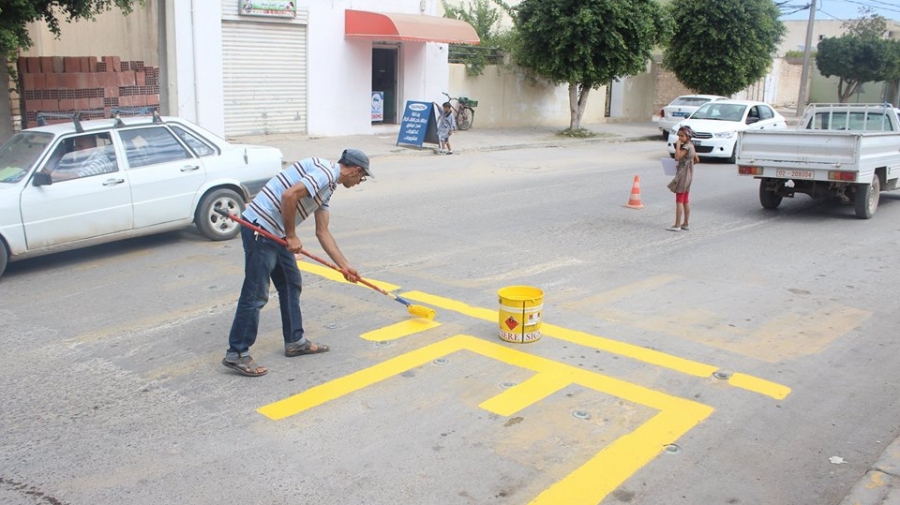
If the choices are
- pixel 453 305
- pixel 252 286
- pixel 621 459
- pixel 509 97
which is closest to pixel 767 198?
pixel 453 305

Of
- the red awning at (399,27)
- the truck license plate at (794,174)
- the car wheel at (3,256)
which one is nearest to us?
the car wheel at (3,256)

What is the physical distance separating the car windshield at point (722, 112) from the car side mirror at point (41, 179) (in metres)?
17.8

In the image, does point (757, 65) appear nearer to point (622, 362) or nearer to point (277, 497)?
point (622, 362)

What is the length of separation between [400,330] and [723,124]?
16.8 metres

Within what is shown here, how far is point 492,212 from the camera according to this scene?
12.3 meters

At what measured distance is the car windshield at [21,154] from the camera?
27.2 feet

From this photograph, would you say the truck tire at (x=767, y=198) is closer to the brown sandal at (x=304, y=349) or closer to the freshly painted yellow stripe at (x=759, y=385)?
the freshly painted yellow stripe at (x=759, y=385)

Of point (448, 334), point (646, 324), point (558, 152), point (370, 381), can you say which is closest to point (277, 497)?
point (370, 381)

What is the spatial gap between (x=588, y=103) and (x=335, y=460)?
29.7 meters

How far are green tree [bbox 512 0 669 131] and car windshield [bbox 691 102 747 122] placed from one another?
3.59 meters

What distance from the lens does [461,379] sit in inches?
224

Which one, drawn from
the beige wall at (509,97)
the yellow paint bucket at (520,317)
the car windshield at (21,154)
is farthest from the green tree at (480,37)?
the yellow paint bucket at (520,317)

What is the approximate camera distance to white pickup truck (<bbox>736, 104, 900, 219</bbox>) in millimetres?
12125

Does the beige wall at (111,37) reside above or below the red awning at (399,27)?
below
